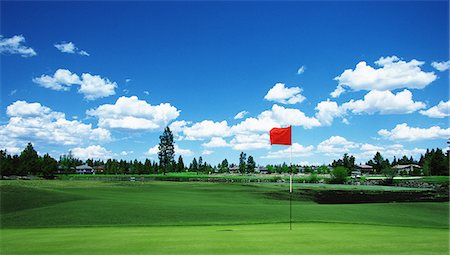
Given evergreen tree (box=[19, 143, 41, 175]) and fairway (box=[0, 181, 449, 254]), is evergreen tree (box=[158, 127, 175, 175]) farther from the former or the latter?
fairway (box=[0, 181, 449, 254])

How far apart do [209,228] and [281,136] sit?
6.06m

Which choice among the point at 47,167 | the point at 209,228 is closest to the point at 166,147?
the point at 47,167

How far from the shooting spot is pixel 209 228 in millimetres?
19109

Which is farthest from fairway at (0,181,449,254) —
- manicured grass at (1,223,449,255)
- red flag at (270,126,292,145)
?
red flag at (270,126,292,145)

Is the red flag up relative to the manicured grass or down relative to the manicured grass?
up

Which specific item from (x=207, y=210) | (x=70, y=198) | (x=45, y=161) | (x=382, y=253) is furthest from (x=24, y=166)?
(x=382, y=253)

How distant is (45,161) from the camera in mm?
104562

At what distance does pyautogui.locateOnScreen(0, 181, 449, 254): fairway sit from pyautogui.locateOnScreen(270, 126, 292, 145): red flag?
4273mm

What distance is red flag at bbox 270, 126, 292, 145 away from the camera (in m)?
18.7

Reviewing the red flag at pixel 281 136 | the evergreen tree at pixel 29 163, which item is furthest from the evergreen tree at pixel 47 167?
the red flag at pixel 281 136

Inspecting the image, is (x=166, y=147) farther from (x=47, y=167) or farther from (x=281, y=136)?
(x=281, y=136)

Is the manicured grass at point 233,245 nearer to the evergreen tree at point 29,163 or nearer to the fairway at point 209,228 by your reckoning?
the fairway at point 209,228

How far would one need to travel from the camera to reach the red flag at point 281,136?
61.3ft

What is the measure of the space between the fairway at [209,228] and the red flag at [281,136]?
4273 mm
